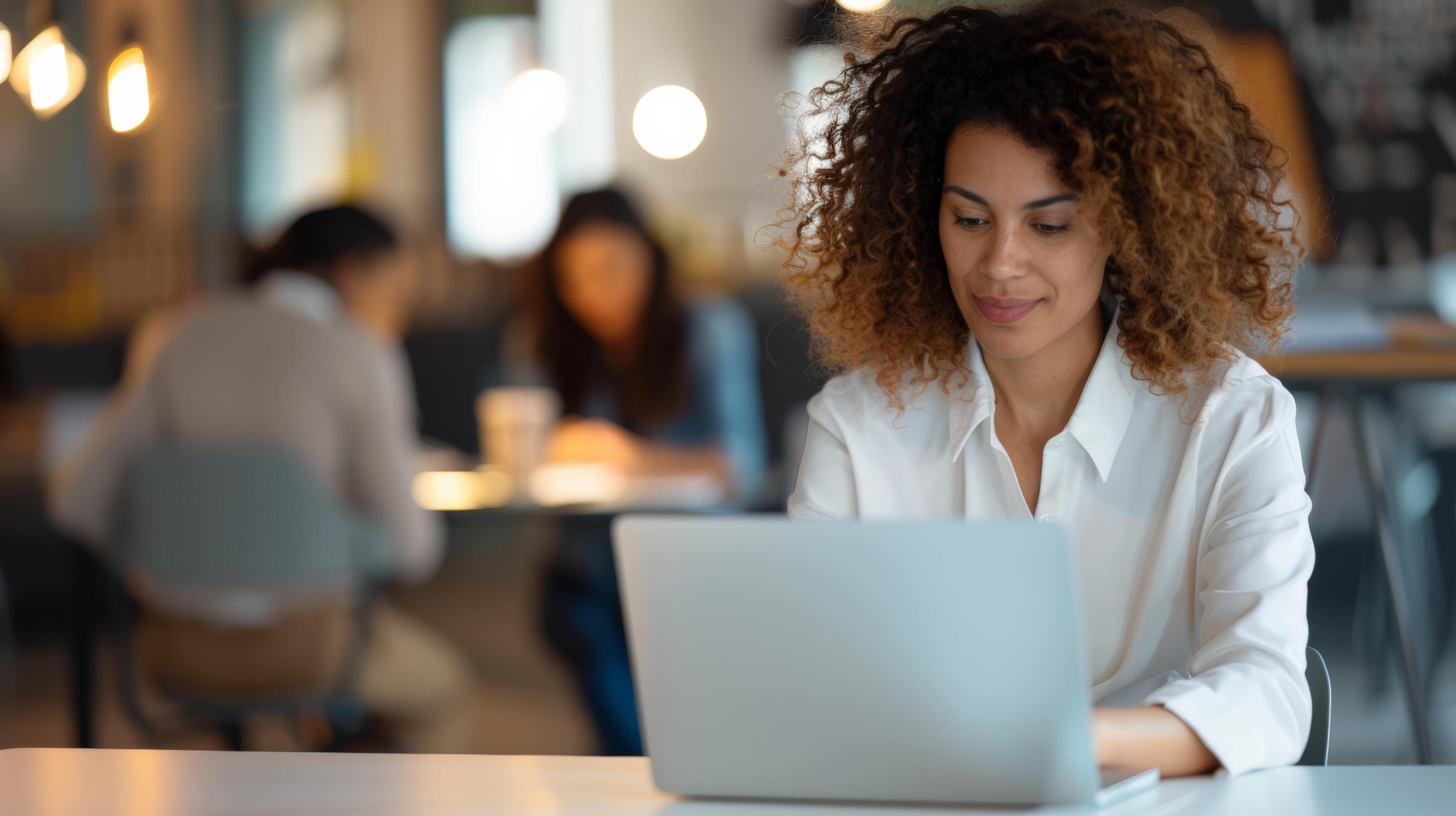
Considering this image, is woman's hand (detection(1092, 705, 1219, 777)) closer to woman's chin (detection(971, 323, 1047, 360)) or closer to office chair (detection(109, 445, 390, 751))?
woman's chin (detection(971, 323, 1047, 360))

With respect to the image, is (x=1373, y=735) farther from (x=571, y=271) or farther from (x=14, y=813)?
(x=14, y=813)

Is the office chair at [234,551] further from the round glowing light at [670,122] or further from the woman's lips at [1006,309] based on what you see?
the round glowing light at [670,122]

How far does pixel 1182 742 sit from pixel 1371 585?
3.02 meters

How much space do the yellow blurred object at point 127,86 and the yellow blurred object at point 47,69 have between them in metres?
0.07

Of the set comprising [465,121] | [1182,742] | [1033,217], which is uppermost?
[465,121]

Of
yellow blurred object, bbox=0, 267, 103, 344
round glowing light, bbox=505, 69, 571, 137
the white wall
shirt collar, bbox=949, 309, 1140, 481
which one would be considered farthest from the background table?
yellow blurred object, bbox=0, 267, 103, 344

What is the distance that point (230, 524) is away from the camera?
7.76ft

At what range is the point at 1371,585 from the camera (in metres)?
3.62

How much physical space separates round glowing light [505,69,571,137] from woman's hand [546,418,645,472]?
2.10 m

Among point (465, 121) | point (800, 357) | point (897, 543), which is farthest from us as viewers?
point (465, 121)

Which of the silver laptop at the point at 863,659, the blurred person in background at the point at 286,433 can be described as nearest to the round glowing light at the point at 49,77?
the blurred person in background at the point at 286,433

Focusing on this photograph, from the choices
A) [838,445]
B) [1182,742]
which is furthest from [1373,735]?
[1182,742]

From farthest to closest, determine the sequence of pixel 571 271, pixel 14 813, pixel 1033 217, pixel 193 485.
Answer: pixel 571 271
pixel 193 485
pixel 1033 217
pixel 14 813

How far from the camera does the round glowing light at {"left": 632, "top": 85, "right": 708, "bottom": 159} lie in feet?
13.9
